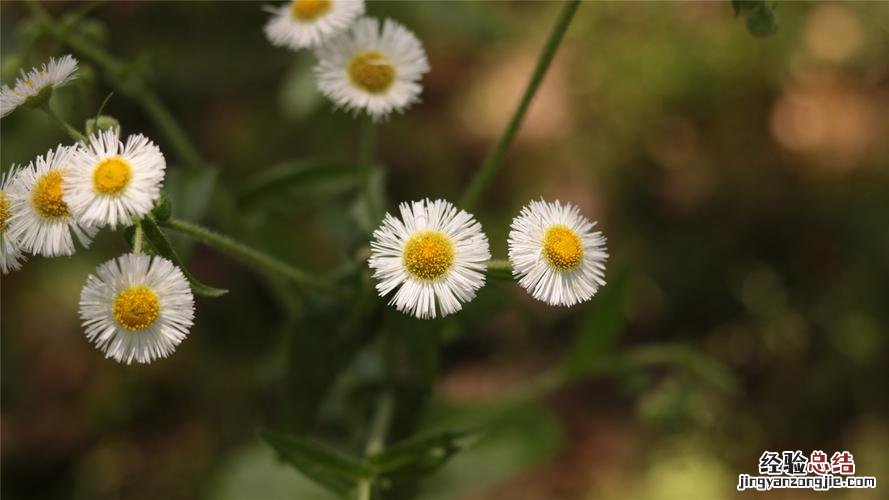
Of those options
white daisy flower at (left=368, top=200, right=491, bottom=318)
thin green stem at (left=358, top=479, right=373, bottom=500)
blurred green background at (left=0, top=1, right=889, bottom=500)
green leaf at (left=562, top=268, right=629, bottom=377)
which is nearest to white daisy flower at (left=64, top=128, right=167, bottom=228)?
white daisy flower at (left=368, top=200, right=491, bottom=318)

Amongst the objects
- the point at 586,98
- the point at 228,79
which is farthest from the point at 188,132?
the point at 586,98

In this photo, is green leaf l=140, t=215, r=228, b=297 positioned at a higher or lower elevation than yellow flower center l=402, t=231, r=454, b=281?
lower

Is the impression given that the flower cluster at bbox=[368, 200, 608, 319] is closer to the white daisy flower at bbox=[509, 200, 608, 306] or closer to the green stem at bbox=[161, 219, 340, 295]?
the white daisy flower at bbox=[509, 200, 608, 306]

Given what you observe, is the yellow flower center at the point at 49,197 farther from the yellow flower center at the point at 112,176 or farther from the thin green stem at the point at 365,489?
the thin green stem at the point at 365,489

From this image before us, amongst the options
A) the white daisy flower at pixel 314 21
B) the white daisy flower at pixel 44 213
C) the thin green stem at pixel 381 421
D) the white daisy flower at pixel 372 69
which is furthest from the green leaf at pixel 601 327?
the white daisy flower at pixel 44 213

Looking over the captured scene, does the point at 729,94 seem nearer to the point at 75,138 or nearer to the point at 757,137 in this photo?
the point at 757,137
